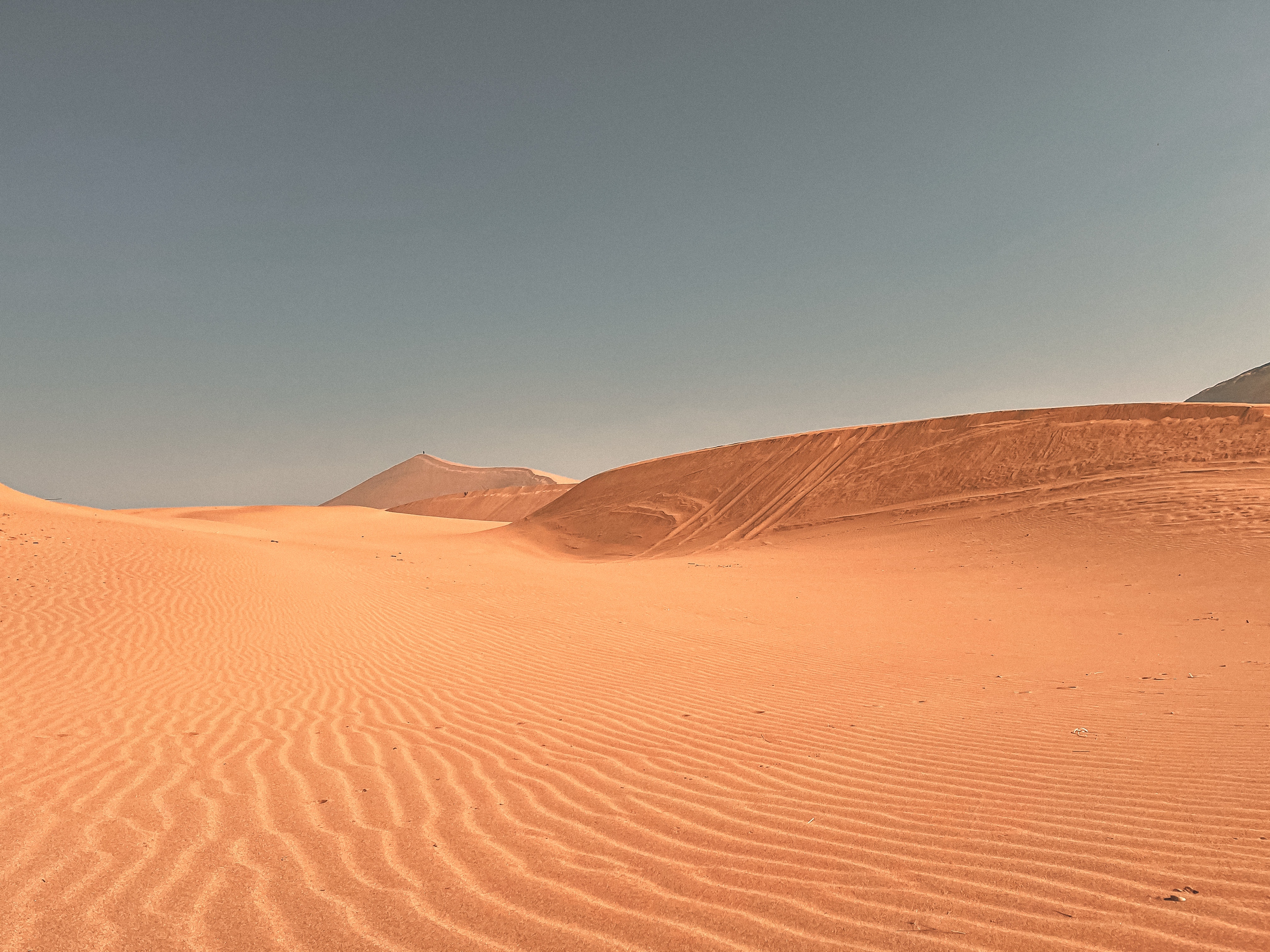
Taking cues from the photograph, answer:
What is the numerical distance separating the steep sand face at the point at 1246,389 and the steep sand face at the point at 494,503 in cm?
7066

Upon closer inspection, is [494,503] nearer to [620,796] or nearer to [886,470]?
[886,470]

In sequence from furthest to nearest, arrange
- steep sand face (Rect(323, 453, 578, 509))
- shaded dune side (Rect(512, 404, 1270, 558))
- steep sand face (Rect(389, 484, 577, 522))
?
steep sand face (Rect(323, 453, 578, 509)), steep sand face (Rect(389, 484, 577, 522)), shaded dune side (Rect(512, 404, 1270, 558))

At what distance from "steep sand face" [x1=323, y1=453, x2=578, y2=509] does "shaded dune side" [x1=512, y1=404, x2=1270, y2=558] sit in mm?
84004

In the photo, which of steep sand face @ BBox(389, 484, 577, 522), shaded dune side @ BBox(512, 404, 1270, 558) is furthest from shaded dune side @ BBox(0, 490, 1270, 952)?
steep sand face @ BBox(389, 484, 577, 522)

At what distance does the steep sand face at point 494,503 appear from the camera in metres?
69.2

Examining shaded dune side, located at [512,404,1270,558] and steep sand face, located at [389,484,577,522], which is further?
steep sand face, located at [389,484,577,522]

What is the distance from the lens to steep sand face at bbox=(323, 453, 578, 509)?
12012cm

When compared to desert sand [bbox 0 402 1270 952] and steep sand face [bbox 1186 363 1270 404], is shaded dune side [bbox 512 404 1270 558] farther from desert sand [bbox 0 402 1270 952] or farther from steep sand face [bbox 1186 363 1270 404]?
steep sand face [bbox 1186 363 1270 404]

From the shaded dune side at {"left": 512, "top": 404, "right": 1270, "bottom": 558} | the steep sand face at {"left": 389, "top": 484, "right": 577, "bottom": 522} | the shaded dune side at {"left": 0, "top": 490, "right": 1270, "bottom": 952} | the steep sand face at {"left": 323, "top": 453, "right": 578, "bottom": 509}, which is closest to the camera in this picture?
the shaded dune side at {"left": 0, "top": 490, "right": 1270, "bottom": 952}

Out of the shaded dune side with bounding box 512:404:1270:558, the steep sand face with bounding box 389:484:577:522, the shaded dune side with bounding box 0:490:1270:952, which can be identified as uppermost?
the steep sand face with bounding box 389:484:577:522

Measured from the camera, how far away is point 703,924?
8.22ft

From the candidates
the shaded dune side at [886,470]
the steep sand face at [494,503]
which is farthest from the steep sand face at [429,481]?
the shaded dune side at [886,470]

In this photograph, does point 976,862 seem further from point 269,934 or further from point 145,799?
point 145,799

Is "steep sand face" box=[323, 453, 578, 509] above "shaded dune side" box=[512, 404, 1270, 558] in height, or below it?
above
